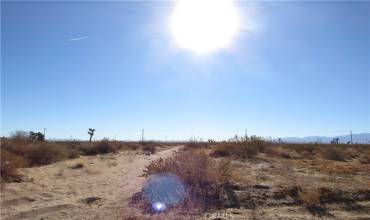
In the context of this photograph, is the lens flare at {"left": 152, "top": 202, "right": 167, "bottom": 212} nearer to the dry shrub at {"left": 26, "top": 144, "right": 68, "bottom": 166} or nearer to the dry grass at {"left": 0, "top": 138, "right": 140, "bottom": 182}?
the dry grass at {"left": 0, "top": 138, "right": 140, "bottom": 182}

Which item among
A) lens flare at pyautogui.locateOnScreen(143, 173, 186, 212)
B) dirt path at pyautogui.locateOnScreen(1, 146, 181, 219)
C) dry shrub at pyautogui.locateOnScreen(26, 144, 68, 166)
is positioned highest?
dry shrub at pyautogui.locateOnScreen(26, 144, 68, 166)

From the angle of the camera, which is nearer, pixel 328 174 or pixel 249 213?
pixel 249 213

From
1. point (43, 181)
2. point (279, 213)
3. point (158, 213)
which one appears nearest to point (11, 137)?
point (43, 181)

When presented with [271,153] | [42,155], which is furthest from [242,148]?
[42,155]

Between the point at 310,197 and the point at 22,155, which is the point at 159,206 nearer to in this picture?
the point at 310,197

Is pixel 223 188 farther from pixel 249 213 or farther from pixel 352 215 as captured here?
pixel 352 215

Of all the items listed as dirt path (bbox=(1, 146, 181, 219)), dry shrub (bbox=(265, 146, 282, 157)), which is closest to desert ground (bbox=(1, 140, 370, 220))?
dirt path (bbox=(1, 146, 181, 219))

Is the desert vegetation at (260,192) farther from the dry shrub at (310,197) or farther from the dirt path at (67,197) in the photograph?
the dirt path at (67,197)

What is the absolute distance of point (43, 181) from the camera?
14.1m

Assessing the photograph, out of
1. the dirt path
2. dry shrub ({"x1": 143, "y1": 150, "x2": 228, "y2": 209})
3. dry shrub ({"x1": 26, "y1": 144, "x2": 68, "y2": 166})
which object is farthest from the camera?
dry shrub ({"x1": 26, "y1": 144, "x2": 68, "y2": 166})

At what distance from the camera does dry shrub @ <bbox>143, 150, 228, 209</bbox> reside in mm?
9883

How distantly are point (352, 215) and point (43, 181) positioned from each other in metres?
10.3

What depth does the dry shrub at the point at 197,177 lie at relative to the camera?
32.4 feet

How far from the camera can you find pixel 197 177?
11.5 metres
